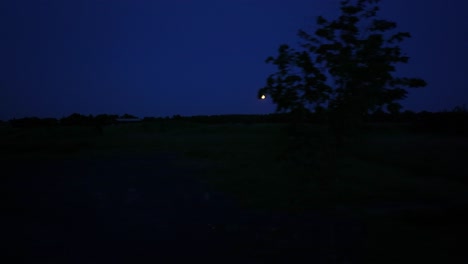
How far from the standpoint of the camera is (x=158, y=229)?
8070 millimetres

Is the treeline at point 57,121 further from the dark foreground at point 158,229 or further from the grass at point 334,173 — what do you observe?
the dark foreground at point 158,229

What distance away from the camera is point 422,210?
938 cm

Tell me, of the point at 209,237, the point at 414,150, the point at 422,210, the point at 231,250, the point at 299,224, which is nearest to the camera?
Answer: the point at 231,250

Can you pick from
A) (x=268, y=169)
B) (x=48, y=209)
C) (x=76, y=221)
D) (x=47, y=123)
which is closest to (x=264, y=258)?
(x=76, y=221)

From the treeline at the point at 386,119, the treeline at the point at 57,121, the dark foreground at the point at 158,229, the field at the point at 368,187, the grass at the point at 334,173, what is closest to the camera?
the dark foreground at the point at 158,229

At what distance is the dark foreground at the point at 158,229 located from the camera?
6445 millimetres

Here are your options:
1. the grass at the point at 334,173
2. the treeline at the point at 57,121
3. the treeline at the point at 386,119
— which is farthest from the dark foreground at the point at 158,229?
the treeline at the point at 57,121

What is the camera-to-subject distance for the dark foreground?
254 inches

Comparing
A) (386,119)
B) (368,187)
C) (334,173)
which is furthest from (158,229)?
(368,187)

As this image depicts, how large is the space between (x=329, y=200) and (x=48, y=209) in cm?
690

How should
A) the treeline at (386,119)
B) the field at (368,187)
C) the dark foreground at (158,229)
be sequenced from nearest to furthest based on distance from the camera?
the dark foreground at (158,229), the field at (368,187), the treeline at (386,119)

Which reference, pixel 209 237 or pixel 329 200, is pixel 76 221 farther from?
pixel 329 200

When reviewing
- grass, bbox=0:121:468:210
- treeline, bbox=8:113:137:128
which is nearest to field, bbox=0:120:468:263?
grass, bbox=0:121:468:210

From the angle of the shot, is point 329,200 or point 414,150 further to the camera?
point 414,150
